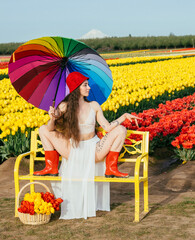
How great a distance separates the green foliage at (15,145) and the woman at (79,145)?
2532mm

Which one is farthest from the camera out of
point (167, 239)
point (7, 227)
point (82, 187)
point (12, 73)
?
point (12, 73)

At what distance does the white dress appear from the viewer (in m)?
4.54

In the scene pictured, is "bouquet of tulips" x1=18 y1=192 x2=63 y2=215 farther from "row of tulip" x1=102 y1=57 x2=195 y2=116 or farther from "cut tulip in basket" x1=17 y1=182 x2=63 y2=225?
"row of tulip" x1=102 y1=57 x2=195 y2=116

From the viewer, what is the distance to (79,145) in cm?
462

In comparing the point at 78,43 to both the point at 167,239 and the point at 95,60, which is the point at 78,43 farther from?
the point at 167,239

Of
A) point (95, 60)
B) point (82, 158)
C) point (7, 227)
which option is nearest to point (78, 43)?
point (95, 60)

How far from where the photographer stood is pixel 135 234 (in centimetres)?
392

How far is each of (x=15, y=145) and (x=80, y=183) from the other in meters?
2.83

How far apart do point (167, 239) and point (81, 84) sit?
1.72 metres

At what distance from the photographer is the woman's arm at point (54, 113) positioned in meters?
4.47

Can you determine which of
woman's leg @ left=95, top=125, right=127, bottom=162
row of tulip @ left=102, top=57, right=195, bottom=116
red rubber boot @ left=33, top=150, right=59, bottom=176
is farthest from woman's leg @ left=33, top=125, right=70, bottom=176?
row of tulip @ left=102, top=57, right=195, bottom=116

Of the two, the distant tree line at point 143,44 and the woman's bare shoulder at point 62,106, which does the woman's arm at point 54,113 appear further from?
the distant tree line at point 143,44

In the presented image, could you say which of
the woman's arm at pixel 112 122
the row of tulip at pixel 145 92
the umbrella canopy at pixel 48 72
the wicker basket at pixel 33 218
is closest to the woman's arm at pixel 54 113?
the umbrella canopy at pixel 48 72

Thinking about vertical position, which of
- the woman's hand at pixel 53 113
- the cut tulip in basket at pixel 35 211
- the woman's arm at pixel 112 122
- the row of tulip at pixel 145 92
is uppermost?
the woman's hand at pixel 53 113
